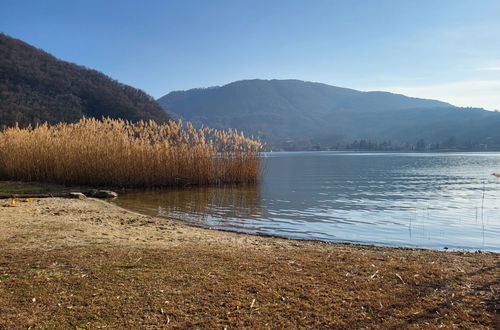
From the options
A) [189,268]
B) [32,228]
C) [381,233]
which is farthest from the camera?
[381,233]

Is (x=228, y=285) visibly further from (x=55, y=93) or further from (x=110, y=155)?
(x=55, y=93)

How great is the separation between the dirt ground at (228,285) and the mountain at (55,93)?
2214 inches

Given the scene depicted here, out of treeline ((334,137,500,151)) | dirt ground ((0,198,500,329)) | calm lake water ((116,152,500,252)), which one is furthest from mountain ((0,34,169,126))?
treeline ((334,137,500,151))

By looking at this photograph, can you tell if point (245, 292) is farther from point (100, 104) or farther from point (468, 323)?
point (100, 104)

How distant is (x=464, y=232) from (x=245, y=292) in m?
8.52

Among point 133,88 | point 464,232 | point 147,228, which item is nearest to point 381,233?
point 464,232

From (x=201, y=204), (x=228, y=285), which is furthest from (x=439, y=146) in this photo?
(x=228, y=285)

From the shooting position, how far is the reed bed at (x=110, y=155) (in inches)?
706

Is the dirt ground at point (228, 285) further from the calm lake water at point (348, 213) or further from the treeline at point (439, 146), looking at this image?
the treeline at point (439, 146)

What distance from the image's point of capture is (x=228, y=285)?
4629mm

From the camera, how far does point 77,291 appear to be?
4.31 m

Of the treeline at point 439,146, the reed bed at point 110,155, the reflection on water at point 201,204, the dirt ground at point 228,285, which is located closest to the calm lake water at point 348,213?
the reflection on water at point 201,204

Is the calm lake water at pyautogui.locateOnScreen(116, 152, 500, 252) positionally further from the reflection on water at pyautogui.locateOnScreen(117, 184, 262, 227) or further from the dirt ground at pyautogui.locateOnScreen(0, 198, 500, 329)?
the dirt ground at pyautogui.locateOnScreen(0, 198, 500, 329)

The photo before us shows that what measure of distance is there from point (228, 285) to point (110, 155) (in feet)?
49.7
